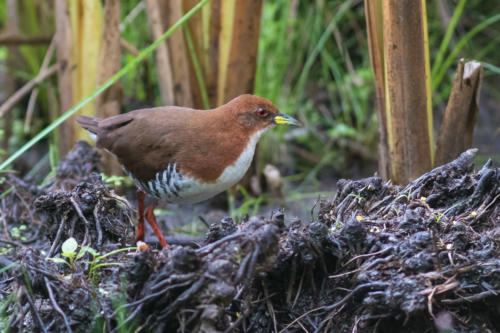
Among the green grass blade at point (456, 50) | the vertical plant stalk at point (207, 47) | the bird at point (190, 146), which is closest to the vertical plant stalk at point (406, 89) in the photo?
the bird at point (190, 146)

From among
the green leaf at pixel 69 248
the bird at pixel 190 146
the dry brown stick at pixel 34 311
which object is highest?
the bird at pixel 190 146

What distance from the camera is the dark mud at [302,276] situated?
7.37ft

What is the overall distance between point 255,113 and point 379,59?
827 mm

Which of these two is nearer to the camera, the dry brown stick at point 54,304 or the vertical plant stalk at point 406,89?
the dry brown stick at point 54,304

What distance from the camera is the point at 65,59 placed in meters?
4.74

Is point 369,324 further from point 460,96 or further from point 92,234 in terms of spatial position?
point 460,96

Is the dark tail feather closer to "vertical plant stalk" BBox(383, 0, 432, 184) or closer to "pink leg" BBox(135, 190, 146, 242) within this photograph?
"pink leg" BBox(135, 190, 146, 242)

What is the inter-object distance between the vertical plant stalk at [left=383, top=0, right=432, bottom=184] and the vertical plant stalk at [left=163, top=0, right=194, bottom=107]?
5.28ft

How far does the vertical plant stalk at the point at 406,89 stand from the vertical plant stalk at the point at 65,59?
7.46ft

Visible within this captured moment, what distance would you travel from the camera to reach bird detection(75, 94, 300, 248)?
122 inches

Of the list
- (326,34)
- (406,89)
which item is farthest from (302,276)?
(326,34)

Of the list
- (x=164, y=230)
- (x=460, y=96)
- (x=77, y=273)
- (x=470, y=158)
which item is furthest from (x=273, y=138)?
(x=77, y=273)

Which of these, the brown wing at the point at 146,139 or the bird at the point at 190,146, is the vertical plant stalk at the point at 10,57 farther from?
the bird at the point at 190,146

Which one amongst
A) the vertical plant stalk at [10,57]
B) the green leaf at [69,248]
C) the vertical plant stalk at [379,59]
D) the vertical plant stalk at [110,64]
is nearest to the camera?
the green leaf at [69,248]
